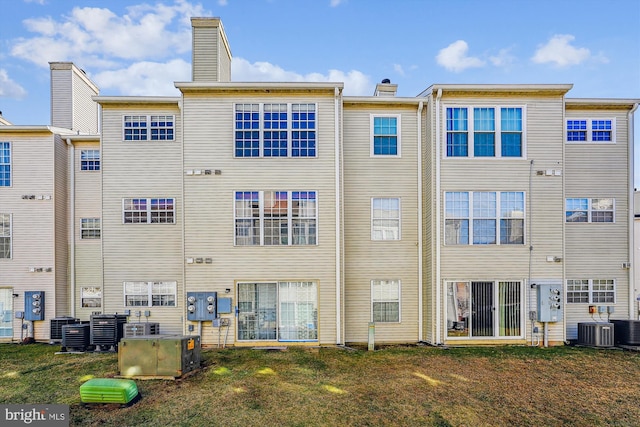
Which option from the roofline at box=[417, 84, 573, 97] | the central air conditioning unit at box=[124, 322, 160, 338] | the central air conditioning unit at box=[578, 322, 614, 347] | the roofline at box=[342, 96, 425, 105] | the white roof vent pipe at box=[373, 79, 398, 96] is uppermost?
the white roof vent pipe at box=[373, 79, 398, 96]

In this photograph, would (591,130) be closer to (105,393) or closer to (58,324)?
(105,393)

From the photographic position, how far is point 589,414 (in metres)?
6.69

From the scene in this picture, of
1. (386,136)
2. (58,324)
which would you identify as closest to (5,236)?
(58,324)

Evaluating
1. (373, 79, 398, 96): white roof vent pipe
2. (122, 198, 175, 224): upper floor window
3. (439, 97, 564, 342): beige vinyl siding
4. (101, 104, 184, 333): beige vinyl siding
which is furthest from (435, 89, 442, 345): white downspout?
(122, 198, 175, 224): upper floor window

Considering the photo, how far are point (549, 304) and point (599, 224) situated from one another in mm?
3911

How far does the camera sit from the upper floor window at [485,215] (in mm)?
11539

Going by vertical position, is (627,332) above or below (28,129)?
below

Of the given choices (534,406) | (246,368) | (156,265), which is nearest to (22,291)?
(156,265)

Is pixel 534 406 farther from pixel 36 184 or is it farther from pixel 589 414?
pixel 36 184

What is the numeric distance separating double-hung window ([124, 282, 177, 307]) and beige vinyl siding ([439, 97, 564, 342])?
9.48m

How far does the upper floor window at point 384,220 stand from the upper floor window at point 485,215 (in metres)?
1.69

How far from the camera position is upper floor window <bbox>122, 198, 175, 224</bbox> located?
12078mm

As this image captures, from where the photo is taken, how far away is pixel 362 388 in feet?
25.5

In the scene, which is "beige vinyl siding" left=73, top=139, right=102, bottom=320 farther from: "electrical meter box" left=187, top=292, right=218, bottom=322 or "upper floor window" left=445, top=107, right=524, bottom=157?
"upper floor window" left=445, top=107, right=524, bottom=157
